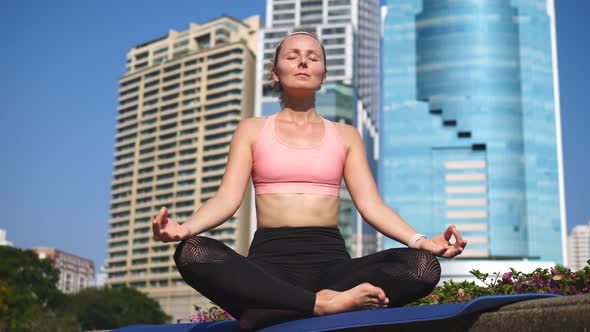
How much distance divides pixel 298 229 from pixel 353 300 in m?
0.56

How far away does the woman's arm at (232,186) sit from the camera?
3.04 m

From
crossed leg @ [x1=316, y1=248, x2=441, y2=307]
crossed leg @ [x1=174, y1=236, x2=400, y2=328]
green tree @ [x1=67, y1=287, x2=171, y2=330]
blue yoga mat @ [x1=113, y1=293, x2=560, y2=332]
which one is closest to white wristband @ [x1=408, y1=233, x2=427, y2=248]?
crossed leg @ [x1=316, y1=248, x2=441, y2=307]

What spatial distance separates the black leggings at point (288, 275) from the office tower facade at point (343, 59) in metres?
80.9

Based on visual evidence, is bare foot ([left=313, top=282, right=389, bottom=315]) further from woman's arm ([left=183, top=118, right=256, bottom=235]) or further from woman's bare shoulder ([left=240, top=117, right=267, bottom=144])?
woman's bare shoulder ([left=240, top=117, right=267, bottom=144])

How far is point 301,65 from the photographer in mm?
3459

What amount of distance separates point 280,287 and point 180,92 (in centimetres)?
9639

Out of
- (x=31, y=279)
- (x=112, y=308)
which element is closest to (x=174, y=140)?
(x=112, y=308)

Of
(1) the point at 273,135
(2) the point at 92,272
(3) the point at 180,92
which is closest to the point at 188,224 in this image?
(1) the point at 273,135

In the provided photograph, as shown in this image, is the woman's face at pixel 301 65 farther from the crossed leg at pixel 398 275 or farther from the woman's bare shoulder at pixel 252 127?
the crossed leg at pixel 398 275

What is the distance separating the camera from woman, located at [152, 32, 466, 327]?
2.76 m

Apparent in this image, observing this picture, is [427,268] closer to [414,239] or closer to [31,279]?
[414,239]

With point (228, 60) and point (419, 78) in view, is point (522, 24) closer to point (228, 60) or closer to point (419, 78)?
point (419, 78)

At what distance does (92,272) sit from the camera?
6501 inches

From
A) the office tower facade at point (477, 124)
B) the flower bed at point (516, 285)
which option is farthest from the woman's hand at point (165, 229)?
the office tower facade at point (477, 124)
